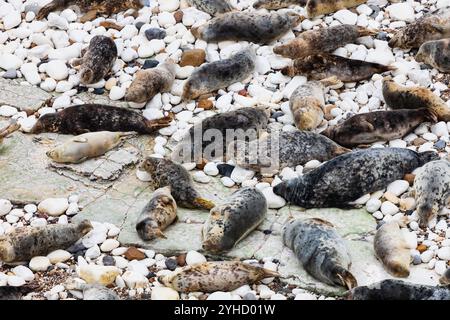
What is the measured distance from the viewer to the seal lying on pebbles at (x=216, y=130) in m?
7.01

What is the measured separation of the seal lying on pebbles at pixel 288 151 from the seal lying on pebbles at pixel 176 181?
1.62 feet

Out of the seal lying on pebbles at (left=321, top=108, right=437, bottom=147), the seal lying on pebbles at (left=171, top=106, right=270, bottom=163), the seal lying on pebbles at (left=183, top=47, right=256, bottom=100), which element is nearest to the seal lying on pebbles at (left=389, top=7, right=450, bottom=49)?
the seal lying on pebbles at (left=321, top=108, right=437, bottom=147)

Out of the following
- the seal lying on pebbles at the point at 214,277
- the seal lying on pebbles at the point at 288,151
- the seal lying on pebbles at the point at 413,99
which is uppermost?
the seal lying on pebbles at the point at 413,99

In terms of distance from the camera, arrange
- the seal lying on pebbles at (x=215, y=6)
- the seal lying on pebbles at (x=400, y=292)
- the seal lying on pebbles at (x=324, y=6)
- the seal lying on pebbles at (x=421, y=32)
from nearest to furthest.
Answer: the seal lying on pebbles at (x=400, y=292)
the seal lying on pebbles at (x=421, y=32)
the seal lying on pebbles at (x=324, y=6)
the seal lying on pebbles at (x=215, y=6)

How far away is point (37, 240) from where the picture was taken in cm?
602

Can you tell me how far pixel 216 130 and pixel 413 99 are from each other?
5.33 ft

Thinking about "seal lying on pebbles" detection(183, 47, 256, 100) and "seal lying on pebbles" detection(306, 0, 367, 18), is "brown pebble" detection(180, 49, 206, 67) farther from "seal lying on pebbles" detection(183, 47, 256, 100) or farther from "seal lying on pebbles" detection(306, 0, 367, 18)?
"seal lying on pebbles" detection(306, 0, 367, 18)

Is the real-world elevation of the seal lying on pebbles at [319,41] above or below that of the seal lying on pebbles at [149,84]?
above

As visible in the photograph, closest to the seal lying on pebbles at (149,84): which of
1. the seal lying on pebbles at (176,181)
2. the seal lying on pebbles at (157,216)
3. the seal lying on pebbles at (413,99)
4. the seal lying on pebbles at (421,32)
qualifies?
the seal lying on pebbles at (176,181)

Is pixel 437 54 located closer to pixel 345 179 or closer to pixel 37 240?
pixel 345 179

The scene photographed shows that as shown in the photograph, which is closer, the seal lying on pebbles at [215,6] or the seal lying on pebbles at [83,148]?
the seal lying on pebbles at [83,148]

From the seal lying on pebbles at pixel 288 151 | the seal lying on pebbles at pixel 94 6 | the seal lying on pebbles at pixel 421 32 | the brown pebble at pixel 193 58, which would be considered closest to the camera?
the seal lying on pebbles at pixel 288 151

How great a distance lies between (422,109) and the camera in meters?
7.19

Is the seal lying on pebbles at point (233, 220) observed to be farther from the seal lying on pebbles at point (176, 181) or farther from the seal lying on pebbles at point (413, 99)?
the seal lying on pebbles at point (413, 99)
